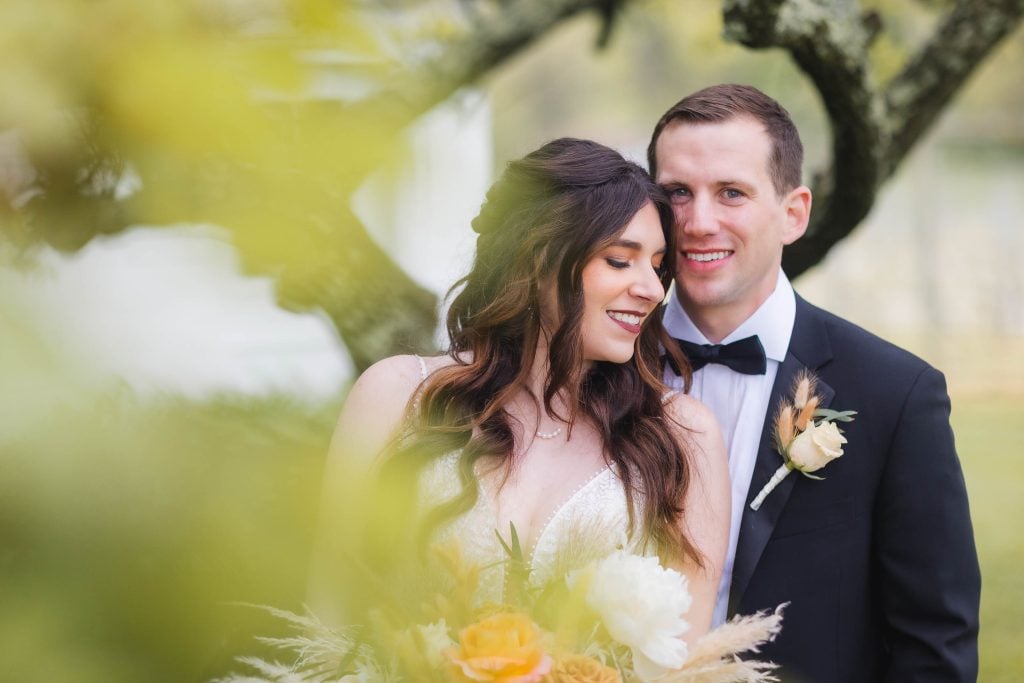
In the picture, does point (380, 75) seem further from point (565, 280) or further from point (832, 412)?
point (832, 412)

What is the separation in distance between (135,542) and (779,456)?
84.4 inches

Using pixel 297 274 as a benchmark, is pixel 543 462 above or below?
above

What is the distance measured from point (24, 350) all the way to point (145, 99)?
7.6 inches

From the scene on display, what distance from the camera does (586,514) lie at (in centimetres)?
264

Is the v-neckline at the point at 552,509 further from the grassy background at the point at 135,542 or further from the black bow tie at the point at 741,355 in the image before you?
the grassy background at the point at 135,542

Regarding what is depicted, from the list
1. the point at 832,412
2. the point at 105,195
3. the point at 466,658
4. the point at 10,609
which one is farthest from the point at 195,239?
the point at 832,412

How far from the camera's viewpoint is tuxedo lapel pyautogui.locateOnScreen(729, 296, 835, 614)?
8.78 feet

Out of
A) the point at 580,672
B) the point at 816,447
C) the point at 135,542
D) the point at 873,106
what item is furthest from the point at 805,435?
the point at 135,542

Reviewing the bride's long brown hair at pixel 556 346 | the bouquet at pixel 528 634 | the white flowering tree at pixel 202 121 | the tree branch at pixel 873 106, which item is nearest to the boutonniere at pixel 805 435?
the bride's long brown hair at pixel 556 346

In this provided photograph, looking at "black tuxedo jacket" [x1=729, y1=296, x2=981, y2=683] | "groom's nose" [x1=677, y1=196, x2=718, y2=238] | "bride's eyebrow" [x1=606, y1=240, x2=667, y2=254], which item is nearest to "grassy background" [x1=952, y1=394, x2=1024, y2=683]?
"black tuxedo jacket" [x1=729, y1=296, x2=981, y2=683]

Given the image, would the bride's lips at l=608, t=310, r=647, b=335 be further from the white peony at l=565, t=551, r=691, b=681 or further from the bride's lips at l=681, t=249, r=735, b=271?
the white peony at l=565, t=551, r=691, b=681

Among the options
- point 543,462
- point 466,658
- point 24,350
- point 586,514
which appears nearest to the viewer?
point 24,350

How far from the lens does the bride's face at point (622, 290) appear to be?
8.92 feet

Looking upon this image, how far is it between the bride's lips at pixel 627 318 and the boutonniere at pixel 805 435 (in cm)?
44
